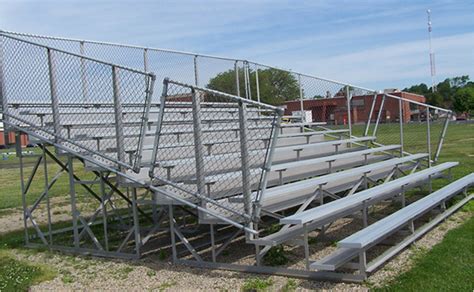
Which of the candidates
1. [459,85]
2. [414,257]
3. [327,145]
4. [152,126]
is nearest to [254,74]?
[327,145]

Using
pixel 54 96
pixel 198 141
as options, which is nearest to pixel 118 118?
pixel 54 96

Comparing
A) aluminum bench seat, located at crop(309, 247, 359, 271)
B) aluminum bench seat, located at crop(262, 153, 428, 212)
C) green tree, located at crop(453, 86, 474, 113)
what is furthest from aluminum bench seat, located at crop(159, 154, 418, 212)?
green tree, located at crop(453, 86, 474, 113)

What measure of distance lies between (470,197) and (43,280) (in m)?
6.53

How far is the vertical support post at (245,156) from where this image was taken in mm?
5219

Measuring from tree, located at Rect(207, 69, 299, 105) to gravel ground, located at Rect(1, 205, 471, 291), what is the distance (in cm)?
477

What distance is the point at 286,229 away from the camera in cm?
582

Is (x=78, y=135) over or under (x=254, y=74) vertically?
under

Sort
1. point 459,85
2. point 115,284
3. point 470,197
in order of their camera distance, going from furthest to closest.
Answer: point 459,85, point 470,197, point 115,284

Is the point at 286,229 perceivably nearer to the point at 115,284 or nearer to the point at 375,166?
the point at 115,284

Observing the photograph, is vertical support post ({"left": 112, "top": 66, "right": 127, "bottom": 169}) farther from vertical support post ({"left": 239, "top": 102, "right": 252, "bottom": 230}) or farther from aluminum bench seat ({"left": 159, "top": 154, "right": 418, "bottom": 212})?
vertical support post ({"left": 239, "top": 102, "right": 252, "bottom": 230})

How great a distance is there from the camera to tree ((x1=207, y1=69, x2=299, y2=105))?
10797mm

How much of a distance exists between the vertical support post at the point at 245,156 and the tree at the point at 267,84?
5.24 m

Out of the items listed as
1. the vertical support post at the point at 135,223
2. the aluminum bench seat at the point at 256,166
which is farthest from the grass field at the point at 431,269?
the aluminum bench seat at the point at 256,166

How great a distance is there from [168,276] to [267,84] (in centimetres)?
736
